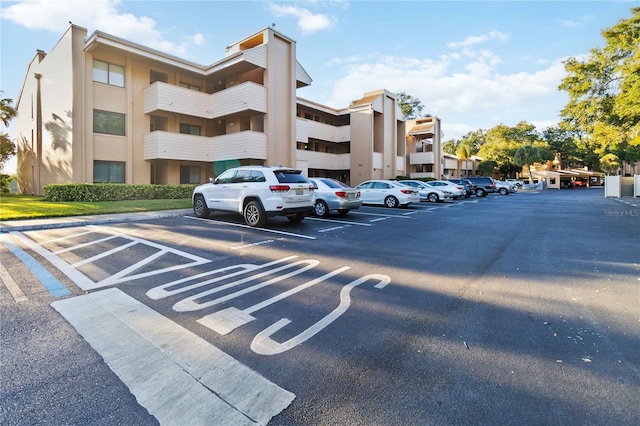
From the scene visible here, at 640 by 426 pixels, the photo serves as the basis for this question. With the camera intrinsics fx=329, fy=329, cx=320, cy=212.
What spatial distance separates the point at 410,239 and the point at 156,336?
6835 mm

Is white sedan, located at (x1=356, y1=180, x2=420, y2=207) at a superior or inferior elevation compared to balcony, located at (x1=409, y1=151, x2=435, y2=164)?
inferior

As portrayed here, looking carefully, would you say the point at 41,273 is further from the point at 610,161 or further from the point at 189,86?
the point at 610,161

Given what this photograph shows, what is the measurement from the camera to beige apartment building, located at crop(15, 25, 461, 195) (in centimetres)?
1838

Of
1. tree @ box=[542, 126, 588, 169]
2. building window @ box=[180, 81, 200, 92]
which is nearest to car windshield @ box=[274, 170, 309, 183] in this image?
building window @ box=[180, 81, 200, 92]

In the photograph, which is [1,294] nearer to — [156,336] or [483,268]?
[156,336]

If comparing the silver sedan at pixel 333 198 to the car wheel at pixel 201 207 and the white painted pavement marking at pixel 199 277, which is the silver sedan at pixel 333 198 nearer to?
the car wheel at pixel 201 207

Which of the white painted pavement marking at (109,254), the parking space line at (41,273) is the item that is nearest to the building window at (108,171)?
the white painted pavement marking at (109,254)

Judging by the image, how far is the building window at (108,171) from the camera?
1911cm

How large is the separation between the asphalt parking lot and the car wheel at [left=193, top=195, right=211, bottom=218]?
17.0 ft

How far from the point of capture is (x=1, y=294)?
15.0ft

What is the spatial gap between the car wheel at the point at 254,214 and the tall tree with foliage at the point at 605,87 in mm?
18409

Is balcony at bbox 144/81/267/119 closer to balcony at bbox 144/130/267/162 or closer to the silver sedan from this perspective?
balcony at bbox 144/130/267/162

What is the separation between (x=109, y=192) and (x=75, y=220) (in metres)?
6.53

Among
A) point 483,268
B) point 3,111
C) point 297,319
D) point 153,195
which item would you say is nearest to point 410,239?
point 483,268
